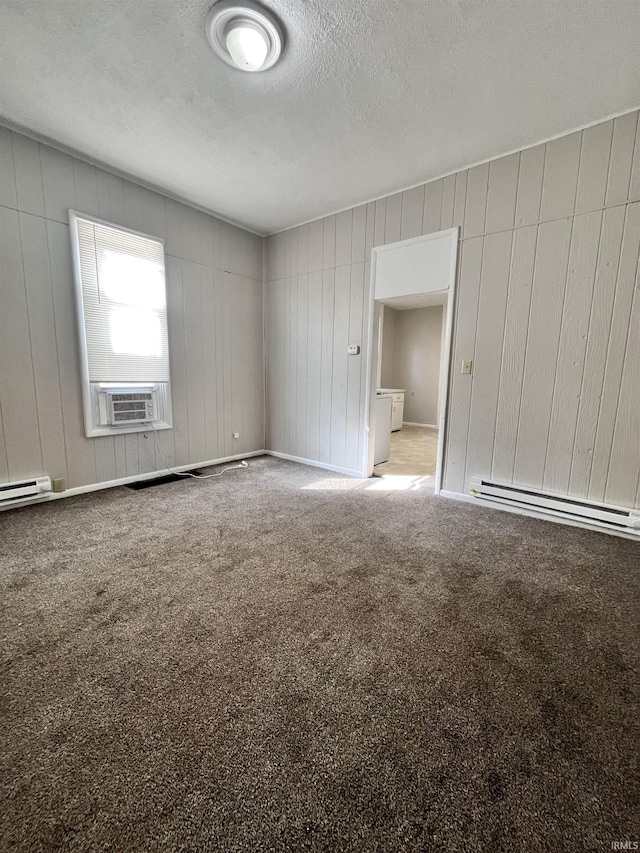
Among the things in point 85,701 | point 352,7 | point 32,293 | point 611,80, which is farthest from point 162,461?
point 611,80

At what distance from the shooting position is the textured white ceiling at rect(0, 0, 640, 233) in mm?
1661

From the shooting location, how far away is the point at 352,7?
5.29 ft

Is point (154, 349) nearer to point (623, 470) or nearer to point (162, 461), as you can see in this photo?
point (162, 461)

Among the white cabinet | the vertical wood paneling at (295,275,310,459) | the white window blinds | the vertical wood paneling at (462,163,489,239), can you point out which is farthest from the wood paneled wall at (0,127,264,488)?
the white cabinet

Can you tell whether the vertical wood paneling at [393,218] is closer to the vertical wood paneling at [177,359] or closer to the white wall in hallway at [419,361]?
the vertical wood paneling at [177,359]

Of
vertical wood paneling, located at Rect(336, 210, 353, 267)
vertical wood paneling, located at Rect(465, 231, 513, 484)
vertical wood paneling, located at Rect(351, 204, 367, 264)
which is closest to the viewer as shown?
vertical wood paneling, located at Rect(465, 231, 513, 484)

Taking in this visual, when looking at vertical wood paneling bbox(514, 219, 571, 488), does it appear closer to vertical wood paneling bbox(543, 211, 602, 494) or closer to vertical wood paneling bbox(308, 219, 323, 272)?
vertical wood paneling bbox(543, 211, 602, 494)

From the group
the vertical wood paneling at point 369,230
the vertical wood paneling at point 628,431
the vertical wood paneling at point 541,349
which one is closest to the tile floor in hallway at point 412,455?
the vertical wood paneling at point 541,349

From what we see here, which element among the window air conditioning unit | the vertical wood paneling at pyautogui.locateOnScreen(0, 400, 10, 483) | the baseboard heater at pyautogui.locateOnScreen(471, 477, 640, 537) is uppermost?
the window air conditioning unit

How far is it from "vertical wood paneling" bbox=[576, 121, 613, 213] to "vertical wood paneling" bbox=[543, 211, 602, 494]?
0.30ft

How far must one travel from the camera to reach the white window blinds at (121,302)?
2.98 m

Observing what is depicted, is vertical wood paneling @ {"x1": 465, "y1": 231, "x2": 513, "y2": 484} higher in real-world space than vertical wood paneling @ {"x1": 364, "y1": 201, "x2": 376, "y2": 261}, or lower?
lower

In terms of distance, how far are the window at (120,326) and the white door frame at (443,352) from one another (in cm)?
215

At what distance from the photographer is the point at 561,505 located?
263 centimetres
